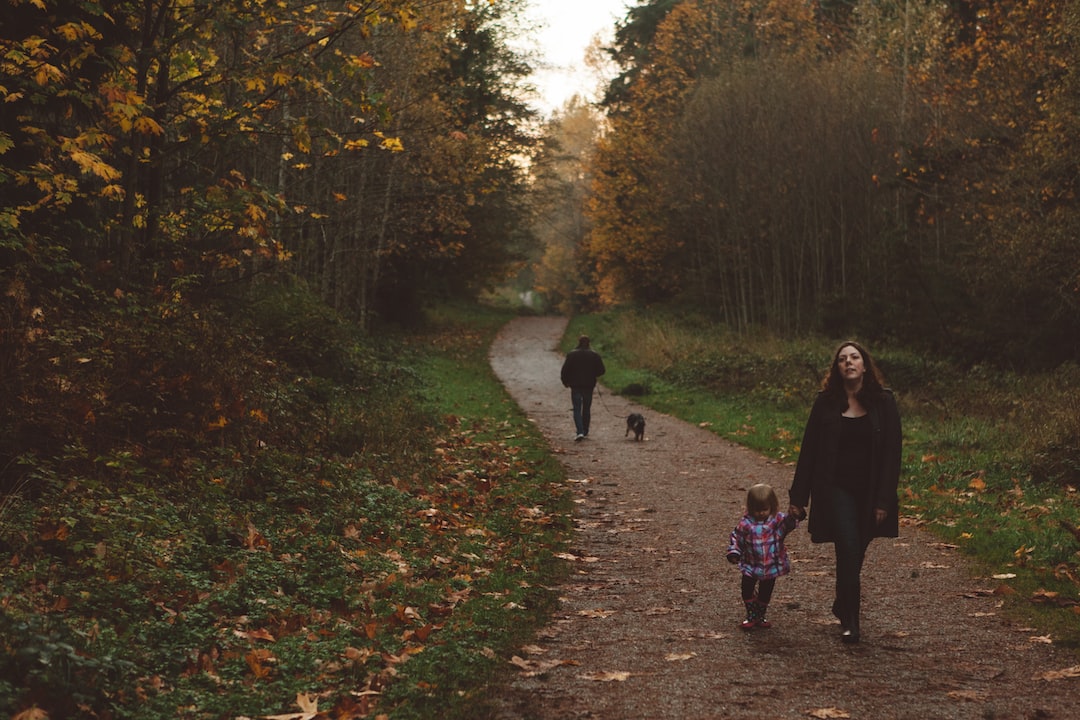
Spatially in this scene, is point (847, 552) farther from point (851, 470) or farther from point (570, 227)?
point (570, 227)

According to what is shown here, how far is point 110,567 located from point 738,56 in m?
30.0

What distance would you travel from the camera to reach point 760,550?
621 cm

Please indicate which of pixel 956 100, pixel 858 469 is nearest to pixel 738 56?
pixel 956 100

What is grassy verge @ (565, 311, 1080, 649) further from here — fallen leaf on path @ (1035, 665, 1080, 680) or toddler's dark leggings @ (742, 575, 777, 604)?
toddler's dark leggings @ (742, 575, 777, 604)

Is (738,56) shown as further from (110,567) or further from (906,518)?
(110,567)

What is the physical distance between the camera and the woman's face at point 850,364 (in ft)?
19.8

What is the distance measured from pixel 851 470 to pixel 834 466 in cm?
11

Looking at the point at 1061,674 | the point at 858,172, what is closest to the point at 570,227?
the point at 858,172

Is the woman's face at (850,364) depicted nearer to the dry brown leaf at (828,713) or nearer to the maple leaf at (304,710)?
the dry brown leaf at (828,713)

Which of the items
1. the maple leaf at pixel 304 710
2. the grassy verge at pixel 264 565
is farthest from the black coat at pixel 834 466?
the maple leaf at pixel 304 710

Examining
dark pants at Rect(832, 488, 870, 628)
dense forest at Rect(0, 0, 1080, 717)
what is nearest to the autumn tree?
dense forest at Rect(0, 0, 1080, 717)

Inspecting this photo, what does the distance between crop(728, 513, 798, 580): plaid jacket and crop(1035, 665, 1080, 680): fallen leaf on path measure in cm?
154

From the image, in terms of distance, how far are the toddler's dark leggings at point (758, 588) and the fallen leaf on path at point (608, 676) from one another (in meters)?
1.23

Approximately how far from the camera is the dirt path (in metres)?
4.89
